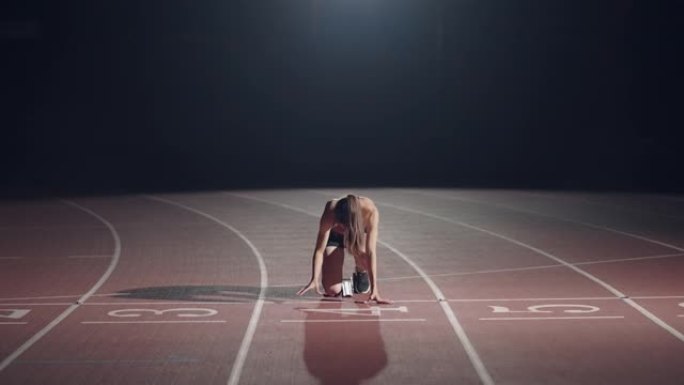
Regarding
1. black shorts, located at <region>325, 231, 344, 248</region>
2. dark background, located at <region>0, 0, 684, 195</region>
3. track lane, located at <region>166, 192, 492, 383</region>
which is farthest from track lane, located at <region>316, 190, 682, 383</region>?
dark background, located at <region>0, 0, 684, 195</region>

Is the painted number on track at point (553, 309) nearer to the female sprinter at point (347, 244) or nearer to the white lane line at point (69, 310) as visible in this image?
the female sprinter at point (347, 244)

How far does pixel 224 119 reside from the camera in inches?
1447

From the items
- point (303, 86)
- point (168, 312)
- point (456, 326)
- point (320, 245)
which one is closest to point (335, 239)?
point (320, 245)

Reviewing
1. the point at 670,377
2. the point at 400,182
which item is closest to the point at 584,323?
the point at 670,377

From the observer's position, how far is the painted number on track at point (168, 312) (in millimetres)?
10809

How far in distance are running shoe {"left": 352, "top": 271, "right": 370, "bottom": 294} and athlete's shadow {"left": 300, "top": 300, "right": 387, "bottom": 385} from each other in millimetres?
469

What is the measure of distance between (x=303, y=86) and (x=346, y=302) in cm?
2561

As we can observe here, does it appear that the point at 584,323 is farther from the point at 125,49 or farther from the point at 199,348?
the point at 125,49

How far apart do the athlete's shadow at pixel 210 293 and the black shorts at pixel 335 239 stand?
71 cm

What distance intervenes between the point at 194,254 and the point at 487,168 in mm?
19526

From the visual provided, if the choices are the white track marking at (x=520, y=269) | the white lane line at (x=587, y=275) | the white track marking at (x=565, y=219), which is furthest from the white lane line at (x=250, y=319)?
the white track marking at (x=565, y=219)

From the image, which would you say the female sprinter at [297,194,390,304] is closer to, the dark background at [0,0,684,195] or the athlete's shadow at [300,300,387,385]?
the athlete's shadow at [300,300,387,385]

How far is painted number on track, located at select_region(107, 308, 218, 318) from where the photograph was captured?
10.8 m

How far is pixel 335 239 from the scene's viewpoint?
12141 mm
